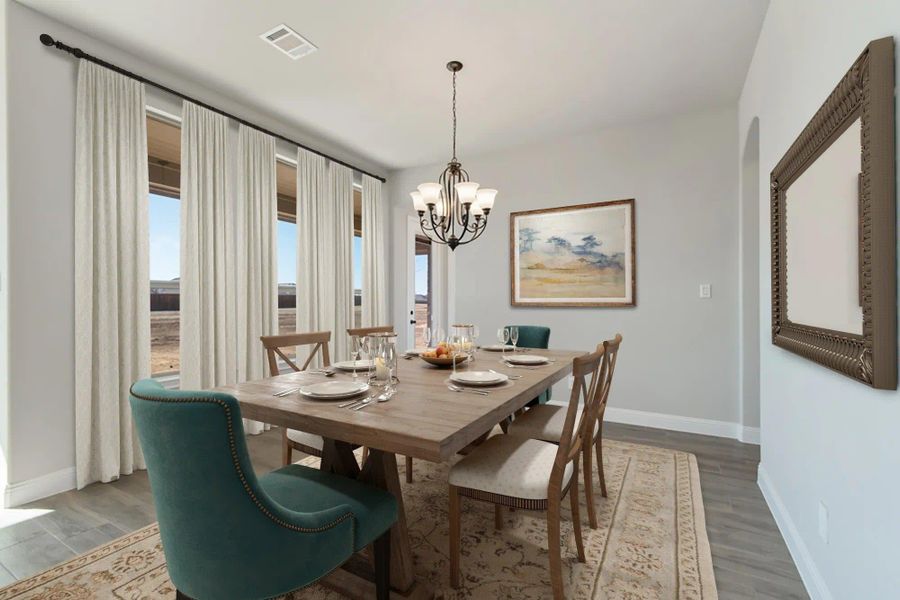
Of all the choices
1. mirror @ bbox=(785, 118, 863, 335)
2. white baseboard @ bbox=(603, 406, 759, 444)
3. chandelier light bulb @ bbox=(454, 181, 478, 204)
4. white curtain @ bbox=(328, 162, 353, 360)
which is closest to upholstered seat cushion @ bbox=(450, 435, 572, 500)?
mirror @ bbox=(785, 118, 863, 335)

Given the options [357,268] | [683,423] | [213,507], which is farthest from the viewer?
[357,268]

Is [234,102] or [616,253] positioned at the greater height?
[234,102]

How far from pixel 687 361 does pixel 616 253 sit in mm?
Answer: 1094

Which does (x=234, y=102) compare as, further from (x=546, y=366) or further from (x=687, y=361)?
(x=687, y=361)

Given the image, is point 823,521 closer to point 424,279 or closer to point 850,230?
point 850,230

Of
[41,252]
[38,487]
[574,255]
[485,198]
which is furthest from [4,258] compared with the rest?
[574,255]

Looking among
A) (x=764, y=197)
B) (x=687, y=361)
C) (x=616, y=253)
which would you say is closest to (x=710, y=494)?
(x=687, y=361)

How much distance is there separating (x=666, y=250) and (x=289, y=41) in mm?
3238

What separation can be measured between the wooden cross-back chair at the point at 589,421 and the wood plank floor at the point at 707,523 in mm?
546

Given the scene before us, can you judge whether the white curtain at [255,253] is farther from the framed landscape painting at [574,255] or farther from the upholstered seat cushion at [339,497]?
the framed landscape painting at [574,255]

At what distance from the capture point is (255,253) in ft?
11.2

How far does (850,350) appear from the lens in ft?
4.04

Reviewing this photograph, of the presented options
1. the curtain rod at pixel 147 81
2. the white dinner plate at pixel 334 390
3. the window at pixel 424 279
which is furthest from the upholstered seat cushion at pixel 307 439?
the window at pixel 424 279

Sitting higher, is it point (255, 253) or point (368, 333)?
point (255, 253)
